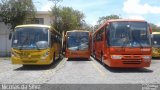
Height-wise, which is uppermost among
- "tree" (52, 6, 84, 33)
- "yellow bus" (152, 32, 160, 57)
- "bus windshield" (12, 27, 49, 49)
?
"tree" (52, 6, 84, 33)

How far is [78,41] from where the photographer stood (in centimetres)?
3256

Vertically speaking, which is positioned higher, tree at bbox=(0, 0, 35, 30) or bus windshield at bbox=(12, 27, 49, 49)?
tree at bbox=(0, 0, 35, 30)

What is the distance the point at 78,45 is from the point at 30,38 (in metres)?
10.0

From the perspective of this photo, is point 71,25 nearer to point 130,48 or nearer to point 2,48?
point 2,48

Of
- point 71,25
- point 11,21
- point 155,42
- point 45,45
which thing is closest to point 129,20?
point 45,45

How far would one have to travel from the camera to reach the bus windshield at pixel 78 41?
106 feet

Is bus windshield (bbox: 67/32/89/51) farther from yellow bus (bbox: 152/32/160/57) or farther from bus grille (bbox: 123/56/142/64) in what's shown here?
bus grille (bbox: 123/56/142/64)

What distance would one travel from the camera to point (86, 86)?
1280 centimetres

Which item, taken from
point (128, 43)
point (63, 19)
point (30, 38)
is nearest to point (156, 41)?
point (128, 43)

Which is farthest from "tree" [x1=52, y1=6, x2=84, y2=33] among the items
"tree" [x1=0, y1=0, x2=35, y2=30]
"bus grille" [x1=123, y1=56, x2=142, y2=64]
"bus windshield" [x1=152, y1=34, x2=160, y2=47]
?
"bus grille" [x1=123, y1=56, x2=142, y2=64]

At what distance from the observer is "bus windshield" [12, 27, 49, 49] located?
2258cm

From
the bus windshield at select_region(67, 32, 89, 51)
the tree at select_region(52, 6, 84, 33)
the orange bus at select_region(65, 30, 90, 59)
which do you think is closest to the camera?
the orange bus at select_region(65, 30, 90, 59)

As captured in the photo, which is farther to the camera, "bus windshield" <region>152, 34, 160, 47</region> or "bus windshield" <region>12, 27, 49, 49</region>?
"bus windshield" <region>152, 34, 160, 47</region>

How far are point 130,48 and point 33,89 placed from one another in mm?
9556
